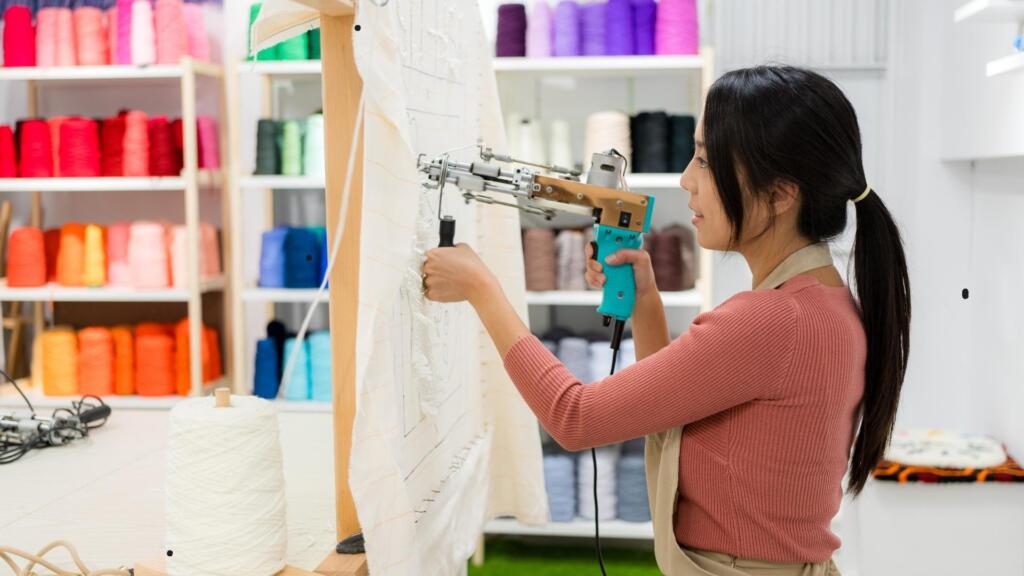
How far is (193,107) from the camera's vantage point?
3.28m

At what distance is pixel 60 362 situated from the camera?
11.3 ft

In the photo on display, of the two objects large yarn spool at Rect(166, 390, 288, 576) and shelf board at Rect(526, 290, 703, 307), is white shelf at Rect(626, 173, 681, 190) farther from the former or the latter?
large yarn spool at Rect(166, 390, 288, 576)

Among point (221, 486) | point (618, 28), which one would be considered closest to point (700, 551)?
point (221, 486)

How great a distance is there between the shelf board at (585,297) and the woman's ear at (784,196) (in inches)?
74.1

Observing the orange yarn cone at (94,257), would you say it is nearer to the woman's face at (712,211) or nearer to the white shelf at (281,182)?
the white shelf at (281,182)

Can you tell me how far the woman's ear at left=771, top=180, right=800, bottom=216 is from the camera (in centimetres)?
114

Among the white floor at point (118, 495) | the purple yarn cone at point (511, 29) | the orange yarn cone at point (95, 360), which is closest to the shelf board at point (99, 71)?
the orange yarn cone at point (95, 360)

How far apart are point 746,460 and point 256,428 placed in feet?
1.84

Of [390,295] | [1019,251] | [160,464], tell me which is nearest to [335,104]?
[390,295]

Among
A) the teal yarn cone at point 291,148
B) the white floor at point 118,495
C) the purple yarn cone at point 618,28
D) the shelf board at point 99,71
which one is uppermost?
the purple yarn cone at point 618,28

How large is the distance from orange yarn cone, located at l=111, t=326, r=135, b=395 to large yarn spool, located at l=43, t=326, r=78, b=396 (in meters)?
0.14

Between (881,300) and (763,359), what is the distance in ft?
0.73

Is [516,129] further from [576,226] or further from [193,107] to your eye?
[193,107]

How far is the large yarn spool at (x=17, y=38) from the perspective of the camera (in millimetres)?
3422
